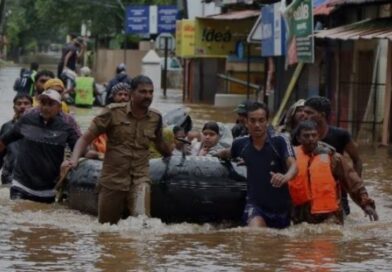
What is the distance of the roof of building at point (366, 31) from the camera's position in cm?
2064

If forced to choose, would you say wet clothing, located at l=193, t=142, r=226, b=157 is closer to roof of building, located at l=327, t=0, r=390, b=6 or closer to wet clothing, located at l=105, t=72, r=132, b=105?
wet clothing, located at l=105, t=72, r=132, b=105

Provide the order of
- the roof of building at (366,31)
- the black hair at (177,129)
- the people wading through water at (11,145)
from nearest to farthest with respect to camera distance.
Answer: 1. the black hair at (177,129)
2. the people wading through water at (11,145)
3. the roof of building at (366,31)

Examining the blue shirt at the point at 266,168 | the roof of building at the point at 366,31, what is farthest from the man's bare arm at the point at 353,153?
the roof of building at the point at 366,31

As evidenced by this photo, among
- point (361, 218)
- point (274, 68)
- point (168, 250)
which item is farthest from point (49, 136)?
point (274, 68)

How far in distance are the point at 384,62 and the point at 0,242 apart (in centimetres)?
1432

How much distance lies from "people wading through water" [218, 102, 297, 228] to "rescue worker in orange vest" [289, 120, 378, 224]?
23 centimetres

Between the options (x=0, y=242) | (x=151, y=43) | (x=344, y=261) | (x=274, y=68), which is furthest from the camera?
(x=151, y=43)

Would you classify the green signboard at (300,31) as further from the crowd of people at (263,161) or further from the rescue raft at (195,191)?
the rescue raft at (195,191)

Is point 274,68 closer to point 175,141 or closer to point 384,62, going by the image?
point 384,62

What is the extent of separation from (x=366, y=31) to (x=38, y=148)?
33.4 feet

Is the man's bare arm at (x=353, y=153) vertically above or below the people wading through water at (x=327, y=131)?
below

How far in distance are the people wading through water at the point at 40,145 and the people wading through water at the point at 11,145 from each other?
2.09 feet

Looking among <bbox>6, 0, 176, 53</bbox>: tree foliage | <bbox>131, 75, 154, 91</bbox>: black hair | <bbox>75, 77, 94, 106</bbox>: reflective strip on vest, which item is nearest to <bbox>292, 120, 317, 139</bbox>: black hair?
<bbox>131, 75, 154, 91</bbox>: black hair

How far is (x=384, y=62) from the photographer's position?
2411cm
